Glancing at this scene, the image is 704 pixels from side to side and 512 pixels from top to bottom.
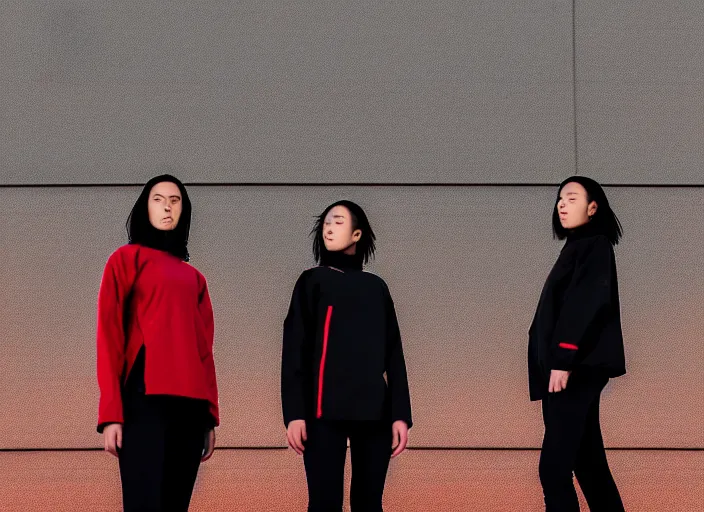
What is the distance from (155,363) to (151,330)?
0.35ft

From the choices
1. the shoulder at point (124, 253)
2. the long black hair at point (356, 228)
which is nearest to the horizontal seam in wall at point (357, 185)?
the long black hair at point (356, 228)

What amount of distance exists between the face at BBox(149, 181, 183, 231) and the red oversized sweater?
0.32 ft

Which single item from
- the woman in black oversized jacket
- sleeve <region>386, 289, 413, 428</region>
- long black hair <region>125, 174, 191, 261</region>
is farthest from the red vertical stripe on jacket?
the woman in black oversized jacket

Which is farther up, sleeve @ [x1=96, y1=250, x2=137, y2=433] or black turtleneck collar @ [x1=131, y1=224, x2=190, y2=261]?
black turtleneck collar @ [x1=131, y1=224, x2=190, y2=261]

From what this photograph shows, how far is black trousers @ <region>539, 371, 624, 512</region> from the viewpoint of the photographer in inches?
117

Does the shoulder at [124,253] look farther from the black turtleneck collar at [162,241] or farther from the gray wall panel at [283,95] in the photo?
the gray wall panel at [283,95]

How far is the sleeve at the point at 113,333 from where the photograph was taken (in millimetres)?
2521

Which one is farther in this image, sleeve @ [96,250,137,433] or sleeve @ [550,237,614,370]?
sleeve @ [550,237,614,370]

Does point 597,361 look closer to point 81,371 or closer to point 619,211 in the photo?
point 619,211

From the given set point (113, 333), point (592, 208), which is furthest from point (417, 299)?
point (113, 333)

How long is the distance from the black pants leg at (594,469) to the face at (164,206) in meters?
1.58

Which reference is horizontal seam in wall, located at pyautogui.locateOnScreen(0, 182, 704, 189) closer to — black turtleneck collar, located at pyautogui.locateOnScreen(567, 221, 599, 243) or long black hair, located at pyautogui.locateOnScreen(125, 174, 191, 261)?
black turtleneck collar, located at pyautogui.locateOnScreen(567, 221, 599, 243)

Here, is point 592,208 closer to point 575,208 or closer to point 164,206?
point 575,208

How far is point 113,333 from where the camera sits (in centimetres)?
260
